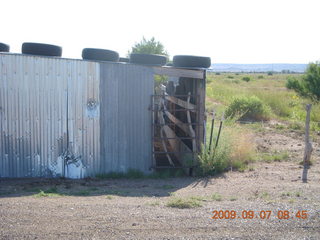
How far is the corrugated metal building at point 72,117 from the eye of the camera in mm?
8734

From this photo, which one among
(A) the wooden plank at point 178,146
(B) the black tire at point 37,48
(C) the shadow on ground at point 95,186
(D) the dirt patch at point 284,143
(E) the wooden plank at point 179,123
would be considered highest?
(B) the black tire at point 37,48

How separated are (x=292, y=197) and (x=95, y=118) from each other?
15.3ft

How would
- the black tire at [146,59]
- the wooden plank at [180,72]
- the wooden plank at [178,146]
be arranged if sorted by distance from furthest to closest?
1. the wooden plank at [178,146]
2. the black tire at [146,59]
3. the wooden plank at [180,72]

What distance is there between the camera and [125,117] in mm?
9484

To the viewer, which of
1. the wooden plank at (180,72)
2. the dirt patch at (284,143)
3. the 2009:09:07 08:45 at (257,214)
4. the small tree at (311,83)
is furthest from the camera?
the small tree at (311,83)

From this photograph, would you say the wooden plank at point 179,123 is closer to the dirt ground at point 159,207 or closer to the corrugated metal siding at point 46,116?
the dirt ground at point 159,207

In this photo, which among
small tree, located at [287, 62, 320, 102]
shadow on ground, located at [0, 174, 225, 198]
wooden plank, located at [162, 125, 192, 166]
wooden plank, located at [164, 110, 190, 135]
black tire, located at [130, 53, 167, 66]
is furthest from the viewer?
small tree, located at [287, 62, 320, 102]

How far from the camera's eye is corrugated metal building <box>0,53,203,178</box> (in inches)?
344

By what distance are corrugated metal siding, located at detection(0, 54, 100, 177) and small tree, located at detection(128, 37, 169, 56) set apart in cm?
1774

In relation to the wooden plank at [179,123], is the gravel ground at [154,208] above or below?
below

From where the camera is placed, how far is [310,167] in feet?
33.4

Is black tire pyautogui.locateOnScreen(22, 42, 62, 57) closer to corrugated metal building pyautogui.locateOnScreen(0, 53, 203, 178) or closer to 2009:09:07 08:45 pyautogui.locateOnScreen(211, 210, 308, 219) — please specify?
corrugated metal building pyautogui.locateOnScreen(0, 53, 203, 178)

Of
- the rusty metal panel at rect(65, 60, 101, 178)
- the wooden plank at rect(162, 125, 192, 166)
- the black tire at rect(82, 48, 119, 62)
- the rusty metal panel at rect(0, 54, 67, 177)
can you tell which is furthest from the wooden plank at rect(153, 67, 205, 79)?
the rusty metal panel at rect(0, 54, 67, 177)

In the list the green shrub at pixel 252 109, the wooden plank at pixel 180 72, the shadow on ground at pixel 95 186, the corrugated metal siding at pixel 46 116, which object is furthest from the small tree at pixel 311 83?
the corrugated metal siding at pixel 46 116
